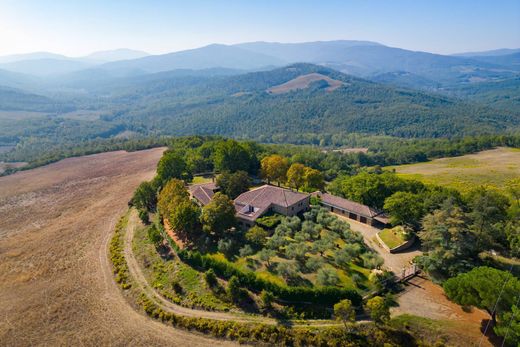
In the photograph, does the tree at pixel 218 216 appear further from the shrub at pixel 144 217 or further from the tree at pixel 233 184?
the shrub at pixel 144 217

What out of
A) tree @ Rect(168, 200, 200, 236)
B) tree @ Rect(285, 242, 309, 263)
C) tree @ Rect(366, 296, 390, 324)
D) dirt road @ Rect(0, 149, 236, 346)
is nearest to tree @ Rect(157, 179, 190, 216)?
tree @ Rect(168, 200, 200, 236)

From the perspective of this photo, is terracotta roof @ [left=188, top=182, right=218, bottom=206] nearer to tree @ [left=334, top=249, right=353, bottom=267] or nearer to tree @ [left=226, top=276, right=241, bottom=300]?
tree @ [left=226, top=276, right=241, bottom=300]

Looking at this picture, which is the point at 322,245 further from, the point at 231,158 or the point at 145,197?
the point at 145,197

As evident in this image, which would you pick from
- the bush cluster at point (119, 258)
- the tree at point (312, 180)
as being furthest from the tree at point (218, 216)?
the tree at point (312, 180)

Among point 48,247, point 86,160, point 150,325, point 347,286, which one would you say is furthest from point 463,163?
point 86,160

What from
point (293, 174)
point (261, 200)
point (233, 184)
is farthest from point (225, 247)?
point (293, 174)

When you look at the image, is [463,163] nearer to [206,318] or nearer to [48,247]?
[206,318]
